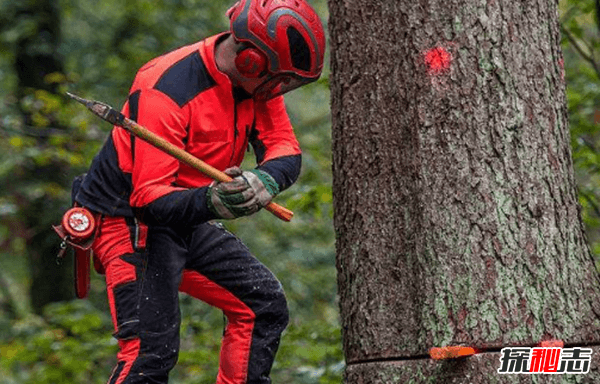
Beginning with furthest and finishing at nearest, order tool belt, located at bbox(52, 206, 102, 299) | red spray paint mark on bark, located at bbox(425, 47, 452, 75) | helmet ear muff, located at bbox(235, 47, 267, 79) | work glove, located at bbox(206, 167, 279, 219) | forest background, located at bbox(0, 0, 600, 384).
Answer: forest background, located at bbox(0, 0, 600, 384) → tool belt, located at bbox(52, 206, 102, 299) → helmet ear muff, located at bbox(235, 47, 267, 79) → work glove, located at bbox(206, 167, 279, 219) → red spray paint mark on bark, located at bbox(425, 47, 452, 75)

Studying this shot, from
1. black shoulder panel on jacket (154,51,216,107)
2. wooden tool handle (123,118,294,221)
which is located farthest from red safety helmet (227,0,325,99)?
wooden tool handle (123,118,294,221)

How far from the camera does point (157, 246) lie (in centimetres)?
409

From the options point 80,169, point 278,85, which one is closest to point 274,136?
point 278,85

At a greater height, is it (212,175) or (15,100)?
(15,100)

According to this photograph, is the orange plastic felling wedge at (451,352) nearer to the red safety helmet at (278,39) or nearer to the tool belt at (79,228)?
the red safety helmet at (278,39)

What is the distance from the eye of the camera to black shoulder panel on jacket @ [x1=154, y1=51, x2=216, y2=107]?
13.0 ft

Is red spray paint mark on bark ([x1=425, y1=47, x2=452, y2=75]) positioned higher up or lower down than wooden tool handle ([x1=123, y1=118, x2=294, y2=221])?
higher up

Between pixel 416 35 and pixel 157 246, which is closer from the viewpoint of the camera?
pixel 416 35

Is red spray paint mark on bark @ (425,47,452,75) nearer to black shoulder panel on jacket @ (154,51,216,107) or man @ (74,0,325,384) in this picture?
man @ (74,0,325,384)

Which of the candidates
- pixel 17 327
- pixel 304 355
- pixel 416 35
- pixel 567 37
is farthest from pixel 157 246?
pixel 17 327

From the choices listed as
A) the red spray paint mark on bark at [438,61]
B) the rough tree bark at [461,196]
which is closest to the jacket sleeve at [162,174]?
the rough tree bark at [461,196]

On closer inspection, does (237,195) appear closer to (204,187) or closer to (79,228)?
(204,187)

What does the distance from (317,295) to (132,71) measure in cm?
363

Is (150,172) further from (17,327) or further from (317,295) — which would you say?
(317,295)
